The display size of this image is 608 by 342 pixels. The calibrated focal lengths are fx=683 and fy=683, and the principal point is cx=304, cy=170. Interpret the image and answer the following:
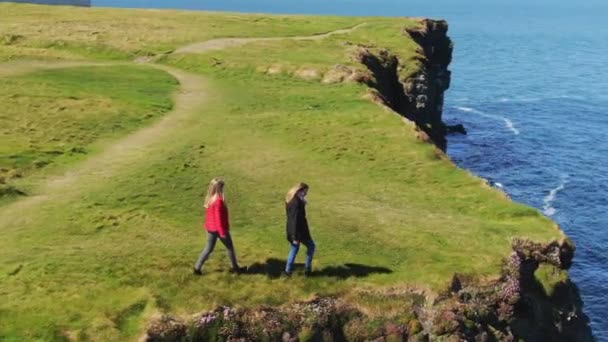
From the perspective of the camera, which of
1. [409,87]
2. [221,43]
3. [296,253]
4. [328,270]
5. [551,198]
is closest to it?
[296,253]

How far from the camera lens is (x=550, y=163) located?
78.8 meters

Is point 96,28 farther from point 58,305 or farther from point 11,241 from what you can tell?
point 58,305

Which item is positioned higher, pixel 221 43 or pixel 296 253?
pixel 221 43

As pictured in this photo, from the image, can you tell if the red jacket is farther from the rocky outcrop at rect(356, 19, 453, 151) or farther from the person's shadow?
the rocky outcrop at rect(356, 19, 453, 151)

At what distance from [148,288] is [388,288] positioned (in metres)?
7.33

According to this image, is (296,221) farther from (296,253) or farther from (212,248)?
(212,248)

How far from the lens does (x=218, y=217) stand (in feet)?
66.5

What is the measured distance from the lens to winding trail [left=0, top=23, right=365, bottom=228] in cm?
2699

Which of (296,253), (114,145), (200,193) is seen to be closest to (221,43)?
(114,145)

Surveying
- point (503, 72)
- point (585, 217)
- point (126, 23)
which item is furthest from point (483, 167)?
point (503, 72)

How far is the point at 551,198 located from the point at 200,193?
4682 centimetres

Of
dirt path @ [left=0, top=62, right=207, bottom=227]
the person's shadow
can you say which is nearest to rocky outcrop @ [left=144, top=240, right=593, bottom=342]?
the person's shadow

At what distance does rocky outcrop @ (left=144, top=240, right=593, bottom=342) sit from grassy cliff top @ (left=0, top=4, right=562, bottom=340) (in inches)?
19.9

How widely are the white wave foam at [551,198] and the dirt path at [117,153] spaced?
3299 cm
